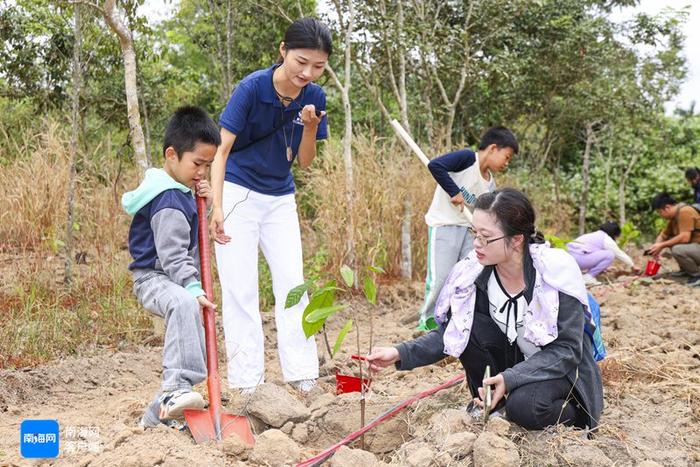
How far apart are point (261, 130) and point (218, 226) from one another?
557 millimetres

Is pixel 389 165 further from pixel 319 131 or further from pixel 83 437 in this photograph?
pixel 83 437

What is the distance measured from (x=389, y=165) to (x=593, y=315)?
4311 mm

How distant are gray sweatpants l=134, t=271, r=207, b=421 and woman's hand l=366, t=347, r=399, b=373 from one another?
636mm

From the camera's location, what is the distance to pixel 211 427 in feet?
9.18

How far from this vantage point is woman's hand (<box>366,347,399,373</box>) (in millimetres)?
2777

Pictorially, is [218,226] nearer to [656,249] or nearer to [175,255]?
[175,255]

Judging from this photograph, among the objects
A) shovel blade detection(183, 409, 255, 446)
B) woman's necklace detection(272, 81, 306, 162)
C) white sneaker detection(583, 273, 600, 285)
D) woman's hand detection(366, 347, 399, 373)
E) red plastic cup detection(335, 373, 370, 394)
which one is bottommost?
white sneaker detection(583, 273, 600, 285)

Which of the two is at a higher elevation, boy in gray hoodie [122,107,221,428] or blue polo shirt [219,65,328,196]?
blue polo shirt [219,65,328,196]

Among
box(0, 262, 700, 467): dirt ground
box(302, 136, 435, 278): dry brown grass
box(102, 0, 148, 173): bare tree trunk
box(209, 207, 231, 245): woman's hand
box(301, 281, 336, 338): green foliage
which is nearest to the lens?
box(0, 262, 700, 467): dirt ground

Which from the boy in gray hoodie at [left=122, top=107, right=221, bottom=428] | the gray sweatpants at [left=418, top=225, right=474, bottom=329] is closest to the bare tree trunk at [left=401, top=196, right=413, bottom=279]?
the gray sweatpants at [left=418, top=225, right=474, bottom=329]

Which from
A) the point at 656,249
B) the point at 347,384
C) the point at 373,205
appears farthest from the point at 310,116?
the point at 656,249

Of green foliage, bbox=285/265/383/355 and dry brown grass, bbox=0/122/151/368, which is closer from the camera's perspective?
green foliage, bbox=285/265/383/355

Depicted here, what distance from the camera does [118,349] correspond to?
4.89m

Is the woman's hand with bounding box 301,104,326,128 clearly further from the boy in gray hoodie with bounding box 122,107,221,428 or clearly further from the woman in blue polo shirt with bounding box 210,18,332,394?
the boy in gray hoodie with bounding box 122,107,221,428
